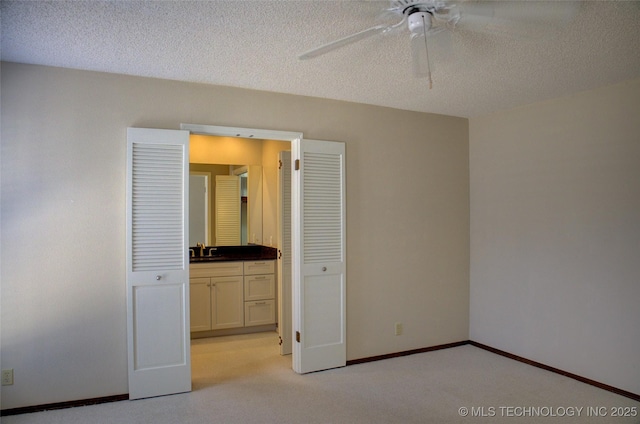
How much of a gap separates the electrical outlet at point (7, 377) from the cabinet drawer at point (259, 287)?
2.45 metres

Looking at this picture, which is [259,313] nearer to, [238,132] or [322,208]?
[322,208]

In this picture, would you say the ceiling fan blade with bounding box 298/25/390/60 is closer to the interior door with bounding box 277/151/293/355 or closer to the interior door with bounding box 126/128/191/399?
the interior door with bounding box 126/128/191/399

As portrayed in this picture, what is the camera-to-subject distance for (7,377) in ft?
9.52

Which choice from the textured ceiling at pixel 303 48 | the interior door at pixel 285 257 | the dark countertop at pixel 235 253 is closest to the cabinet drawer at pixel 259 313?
the dark countertop at pixel 235 253

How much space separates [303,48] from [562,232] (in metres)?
2.76

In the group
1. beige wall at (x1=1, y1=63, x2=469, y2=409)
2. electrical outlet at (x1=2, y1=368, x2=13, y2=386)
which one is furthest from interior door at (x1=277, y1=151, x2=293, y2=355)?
electrical outlet at (x1=2, y1=368, x2=13, y2=386)

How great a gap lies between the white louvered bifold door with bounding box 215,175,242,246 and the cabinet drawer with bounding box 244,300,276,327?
37.7 inches

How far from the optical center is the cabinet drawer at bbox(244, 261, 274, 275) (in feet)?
16.6

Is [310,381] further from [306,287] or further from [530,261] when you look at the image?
[530,261]

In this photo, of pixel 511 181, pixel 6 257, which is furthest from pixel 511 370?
pixel 6 257

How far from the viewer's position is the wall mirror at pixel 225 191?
5418 mm

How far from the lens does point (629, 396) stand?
325 centimetres

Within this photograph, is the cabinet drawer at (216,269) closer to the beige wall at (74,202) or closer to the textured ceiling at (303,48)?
the beige wall at (74,202)

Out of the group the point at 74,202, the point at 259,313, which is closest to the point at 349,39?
the point at 74,202
